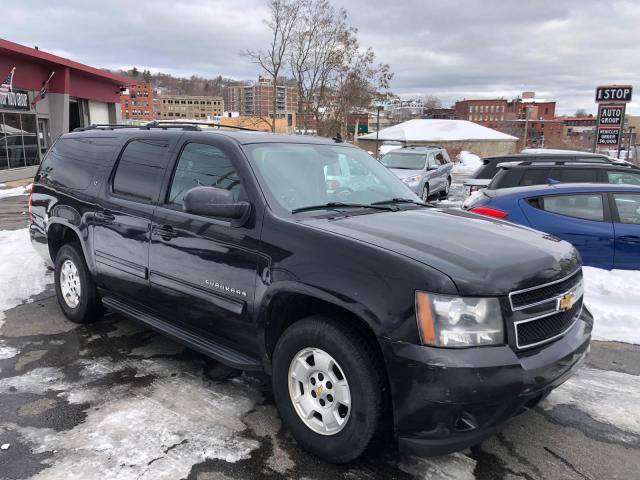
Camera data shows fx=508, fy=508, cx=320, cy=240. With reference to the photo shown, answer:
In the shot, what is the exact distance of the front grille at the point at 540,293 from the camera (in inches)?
102

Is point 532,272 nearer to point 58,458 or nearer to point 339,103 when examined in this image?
point 58,458

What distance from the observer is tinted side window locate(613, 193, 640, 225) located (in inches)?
239

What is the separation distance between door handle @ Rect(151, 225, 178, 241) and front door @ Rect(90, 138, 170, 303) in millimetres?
119

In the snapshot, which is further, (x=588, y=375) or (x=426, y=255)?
(x=588, y=375)

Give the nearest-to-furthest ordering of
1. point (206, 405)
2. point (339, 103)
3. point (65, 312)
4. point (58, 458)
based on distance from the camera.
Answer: point (58, 458), point (206, 405), point (65, 312), point (339, 103)

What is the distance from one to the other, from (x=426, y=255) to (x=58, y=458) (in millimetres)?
2393

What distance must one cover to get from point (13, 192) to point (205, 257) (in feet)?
53.5

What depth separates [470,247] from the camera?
280cm

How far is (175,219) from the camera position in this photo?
3.72 metres

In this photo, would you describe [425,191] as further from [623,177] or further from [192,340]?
[192,340]

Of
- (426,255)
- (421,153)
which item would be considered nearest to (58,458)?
(426,255)

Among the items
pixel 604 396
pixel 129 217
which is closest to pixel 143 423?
pixel 129 217

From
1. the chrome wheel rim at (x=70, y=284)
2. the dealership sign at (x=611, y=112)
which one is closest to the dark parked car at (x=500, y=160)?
the dealership sign at (x=611, y=112)

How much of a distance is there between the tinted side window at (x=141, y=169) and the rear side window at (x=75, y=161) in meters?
0.29
